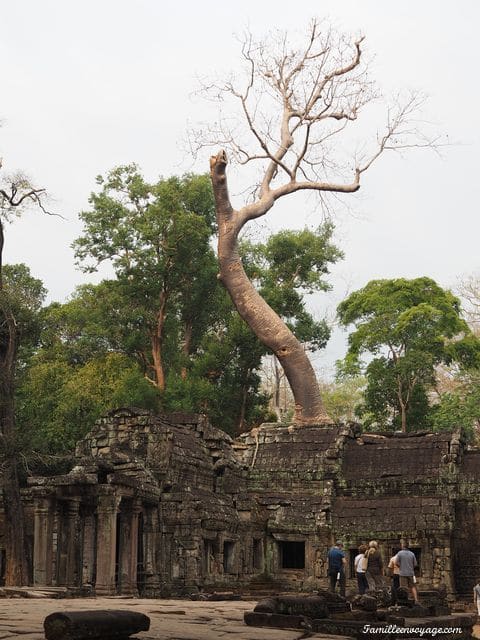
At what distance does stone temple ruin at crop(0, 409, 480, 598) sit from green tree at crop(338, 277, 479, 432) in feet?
30.1

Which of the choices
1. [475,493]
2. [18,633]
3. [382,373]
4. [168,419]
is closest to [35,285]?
[382,373]

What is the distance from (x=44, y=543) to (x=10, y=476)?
3.22m

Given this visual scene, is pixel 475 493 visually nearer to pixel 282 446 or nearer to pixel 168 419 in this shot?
pixel 282 446

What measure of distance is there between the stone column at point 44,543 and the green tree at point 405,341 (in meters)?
19.4

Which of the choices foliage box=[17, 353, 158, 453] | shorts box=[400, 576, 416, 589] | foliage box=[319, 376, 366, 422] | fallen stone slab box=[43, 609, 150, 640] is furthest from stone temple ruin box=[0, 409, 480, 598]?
foliage box=[319, 376, 366, 422]

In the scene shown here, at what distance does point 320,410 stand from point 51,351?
13.4 m

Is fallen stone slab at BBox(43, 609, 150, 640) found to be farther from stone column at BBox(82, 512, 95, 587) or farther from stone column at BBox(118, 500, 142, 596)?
stone column at BBox(82, 512, 95, 587)

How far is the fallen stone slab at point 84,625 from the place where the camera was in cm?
755

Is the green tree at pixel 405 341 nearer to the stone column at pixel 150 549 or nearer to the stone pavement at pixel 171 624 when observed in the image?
the stone column at pixel 150 549

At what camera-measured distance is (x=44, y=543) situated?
2016cm

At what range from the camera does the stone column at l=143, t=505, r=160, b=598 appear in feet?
69.5

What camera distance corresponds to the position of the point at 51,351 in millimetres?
38875

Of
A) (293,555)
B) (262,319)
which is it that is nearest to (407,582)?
(293,555)

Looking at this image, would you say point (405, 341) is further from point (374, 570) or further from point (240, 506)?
point (374, 570)
